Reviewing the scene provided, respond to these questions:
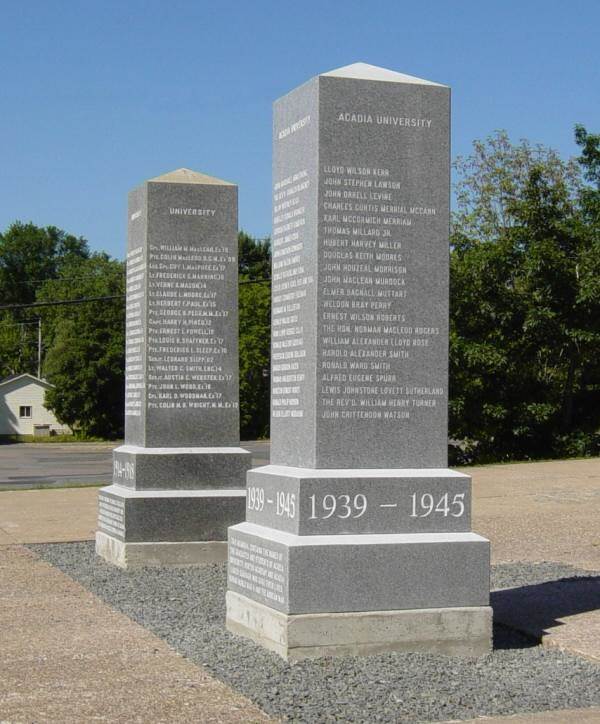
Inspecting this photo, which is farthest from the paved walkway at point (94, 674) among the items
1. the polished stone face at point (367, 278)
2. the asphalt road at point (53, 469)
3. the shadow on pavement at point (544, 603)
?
the asphalt road at point (53, 469)

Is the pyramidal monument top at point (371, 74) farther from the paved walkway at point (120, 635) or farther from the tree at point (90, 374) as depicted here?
the tree at point (90, 374)

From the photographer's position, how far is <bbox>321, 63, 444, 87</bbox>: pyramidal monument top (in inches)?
315

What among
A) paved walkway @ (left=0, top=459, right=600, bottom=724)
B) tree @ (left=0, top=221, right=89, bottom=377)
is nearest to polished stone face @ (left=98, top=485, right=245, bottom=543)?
paved walkway @ (left=0, top=459, right=600, bottom=724)

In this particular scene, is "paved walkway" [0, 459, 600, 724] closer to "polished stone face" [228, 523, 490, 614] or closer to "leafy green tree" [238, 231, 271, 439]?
"polished stone face" [228, 523, 490, 614]

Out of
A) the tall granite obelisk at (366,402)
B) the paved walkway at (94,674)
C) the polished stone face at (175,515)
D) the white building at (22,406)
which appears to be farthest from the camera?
the white building at (22,406)

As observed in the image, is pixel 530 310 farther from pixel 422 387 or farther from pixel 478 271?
pixel 422 387

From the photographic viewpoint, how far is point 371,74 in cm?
808

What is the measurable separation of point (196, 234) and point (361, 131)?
469 centimetres

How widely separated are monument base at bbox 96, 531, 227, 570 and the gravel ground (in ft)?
8.57

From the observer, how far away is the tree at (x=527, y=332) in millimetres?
27625

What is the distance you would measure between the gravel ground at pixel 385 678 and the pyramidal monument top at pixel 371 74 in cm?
380

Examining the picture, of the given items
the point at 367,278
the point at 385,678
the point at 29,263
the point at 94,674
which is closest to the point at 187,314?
the point at 367,278

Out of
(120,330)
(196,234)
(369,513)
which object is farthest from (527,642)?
(120,330)

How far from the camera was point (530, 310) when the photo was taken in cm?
2761
